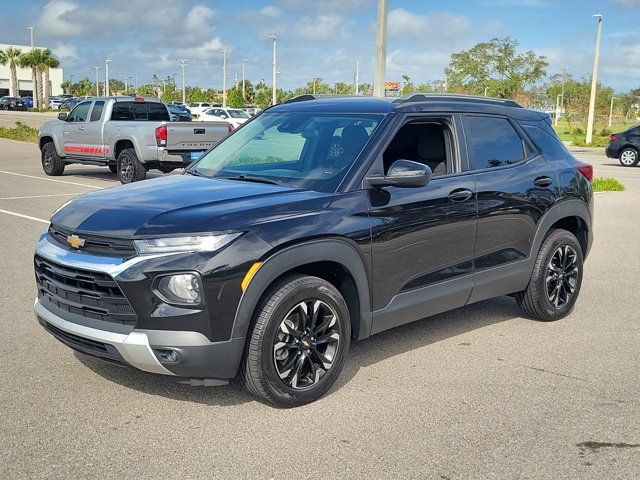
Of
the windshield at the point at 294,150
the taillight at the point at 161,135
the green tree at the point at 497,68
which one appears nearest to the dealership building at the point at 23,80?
the green tree at the point at 497,68

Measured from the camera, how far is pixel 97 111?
1722cm

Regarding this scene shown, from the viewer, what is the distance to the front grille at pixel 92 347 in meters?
4.05

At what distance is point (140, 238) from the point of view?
157 inches

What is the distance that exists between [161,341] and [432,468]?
155 cm

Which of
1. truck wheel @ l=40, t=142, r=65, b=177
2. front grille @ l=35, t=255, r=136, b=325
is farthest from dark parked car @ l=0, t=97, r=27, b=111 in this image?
front grille @ l=35, t=255, r=136, b=325

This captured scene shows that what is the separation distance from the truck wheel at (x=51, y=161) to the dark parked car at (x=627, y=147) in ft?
60.1

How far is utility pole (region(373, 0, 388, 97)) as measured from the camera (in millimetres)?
13070

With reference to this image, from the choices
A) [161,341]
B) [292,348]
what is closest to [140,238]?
[161,341]

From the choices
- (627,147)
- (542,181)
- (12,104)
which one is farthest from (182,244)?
(12,104)

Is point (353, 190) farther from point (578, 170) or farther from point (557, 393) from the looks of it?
point (578, 170)

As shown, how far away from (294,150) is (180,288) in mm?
1763

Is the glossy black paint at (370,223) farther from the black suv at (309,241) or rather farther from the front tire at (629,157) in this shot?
the front tire at (629,157)

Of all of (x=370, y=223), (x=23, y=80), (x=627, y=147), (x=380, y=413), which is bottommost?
(x=380, y=413)

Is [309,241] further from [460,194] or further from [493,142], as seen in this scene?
[493,142]
